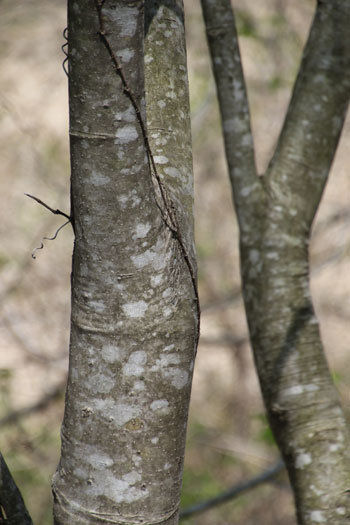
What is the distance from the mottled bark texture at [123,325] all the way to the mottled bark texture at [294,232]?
75 cm

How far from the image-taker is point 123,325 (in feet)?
3.13

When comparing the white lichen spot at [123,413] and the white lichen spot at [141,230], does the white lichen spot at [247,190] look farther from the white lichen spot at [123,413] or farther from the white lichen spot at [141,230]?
the white lichen spot at [123,413]

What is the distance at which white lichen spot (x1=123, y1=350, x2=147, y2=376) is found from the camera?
95 centimetres

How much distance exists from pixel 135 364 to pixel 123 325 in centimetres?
7

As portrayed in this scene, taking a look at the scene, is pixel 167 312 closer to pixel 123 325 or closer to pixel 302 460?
pixel 123 325

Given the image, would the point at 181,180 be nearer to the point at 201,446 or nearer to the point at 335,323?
the point at 201,446

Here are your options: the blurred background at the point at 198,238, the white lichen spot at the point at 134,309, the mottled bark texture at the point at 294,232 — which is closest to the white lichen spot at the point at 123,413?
the white lichen spot at the point at 134,309

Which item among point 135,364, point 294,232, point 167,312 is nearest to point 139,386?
point 135,364

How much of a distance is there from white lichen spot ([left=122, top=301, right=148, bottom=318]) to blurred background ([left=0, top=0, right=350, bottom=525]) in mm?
4038

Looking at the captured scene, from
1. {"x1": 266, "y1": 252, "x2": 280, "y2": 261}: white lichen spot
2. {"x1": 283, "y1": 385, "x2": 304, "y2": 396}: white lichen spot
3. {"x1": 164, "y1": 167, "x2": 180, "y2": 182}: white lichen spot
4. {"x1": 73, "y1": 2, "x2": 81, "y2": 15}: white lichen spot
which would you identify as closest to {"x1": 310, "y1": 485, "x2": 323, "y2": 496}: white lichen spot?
{"x1": 283, "y1": 385, "x2": 304, "y2": 396}: white lichen spot

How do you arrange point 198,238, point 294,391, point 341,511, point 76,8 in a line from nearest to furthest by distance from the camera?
point 76,8
point 341,511
point 294,391
point 198,238

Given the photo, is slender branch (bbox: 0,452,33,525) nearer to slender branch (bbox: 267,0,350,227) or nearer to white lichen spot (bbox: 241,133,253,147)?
slender branch (bbox: 267,0,350,227)

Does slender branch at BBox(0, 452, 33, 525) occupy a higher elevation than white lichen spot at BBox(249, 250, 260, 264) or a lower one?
lower

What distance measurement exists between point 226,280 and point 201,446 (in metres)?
1.68
